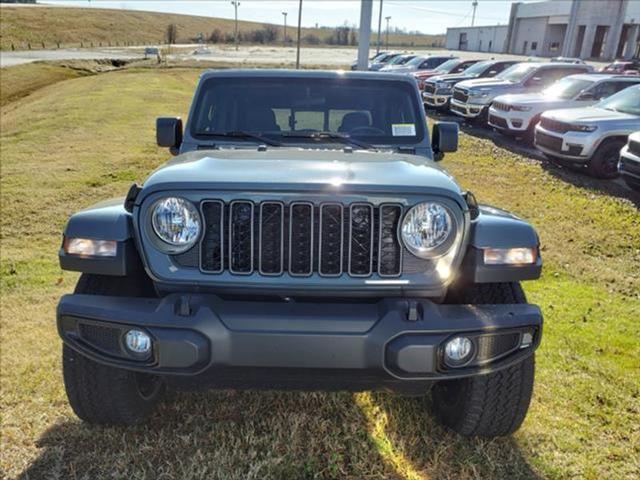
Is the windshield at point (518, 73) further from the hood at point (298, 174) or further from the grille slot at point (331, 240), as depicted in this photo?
the grille slot at point (331, 240)

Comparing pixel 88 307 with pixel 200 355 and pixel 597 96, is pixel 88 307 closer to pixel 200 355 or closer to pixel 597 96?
pixel 200 355

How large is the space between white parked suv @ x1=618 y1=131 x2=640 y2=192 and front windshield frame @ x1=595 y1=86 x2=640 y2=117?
1.87 meters

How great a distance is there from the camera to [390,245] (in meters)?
2.35

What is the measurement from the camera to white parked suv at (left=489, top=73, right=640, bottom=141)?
12.1 metres

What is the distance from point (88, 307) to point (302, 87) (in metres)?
2.11

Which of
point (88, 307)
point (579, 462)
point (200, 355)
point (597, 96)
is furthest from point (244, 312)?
point (597, 96)

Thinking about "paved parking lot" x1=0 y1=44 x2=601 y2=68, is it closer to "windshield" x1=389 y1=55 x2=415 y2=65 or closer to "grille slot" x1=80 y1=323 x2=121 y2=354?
"windshield" x1=389 y1=55 x2=415 y2=65

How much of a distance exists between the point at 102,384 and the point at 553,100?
39.6 ft

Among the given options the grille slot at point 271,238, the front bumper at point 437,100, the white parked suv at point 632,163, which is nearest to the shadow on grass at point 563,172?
the white parked suv at point 632,163

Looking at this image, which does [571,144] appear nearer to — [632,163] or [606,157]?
[606,157]

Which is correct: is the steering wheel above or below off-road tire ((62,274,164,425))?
above

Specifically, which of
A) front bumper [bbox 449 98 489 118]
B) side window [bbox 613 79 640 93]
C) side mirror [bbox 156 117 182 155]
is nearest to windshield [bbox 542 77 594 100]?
side window [bbox 613 79 640 93]

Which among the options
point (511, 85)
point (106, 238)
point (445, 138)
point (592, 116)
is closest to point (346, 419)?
point (106, 238)

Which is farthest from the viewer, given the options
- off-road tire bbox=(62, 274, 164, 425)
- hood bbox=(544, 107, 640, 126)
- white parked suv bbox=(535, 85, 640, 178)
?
hood bbox=(544, 107, 640, 126)
